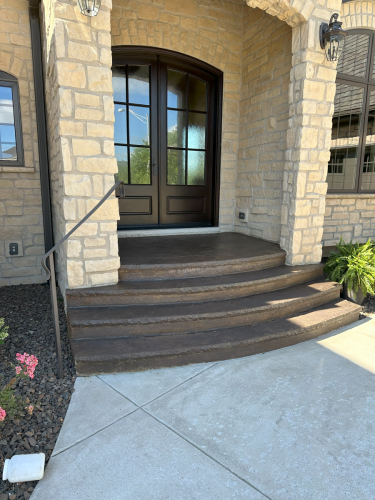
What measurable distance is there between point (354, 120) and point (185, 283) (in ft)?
12.3

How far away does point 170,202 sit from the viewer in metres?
5.07

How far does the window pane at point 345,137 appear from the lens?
4.66 metres

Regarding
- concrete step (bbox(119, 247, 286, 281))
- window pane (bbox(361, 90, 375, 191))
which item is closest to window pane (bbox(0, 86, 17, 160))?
concrete step (bbox(119, 247, 286, 281))

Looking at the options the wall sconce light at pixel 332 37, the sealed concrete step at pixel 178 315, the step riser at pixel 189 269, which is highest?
the wall sconce light at pixel 332 37

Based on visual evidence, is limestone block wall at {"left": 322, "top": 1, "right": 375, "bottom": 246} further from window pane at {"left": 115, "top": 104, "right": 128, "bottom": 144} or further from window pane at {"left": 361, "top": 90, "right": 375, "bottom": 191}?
window pane at {"left": 115, "top": 104, "right": 128, "bottom": 144}

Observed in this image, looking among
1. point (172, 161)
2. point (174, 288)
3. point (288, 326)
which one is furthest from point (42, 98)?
point (288, 326)

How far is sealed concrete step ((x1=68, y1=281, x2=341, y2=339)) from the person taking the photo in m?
2.67

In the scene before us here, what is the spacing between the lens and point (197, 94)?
16.3 ft

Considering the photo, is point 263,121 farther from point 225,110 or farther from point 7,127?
point 7,127

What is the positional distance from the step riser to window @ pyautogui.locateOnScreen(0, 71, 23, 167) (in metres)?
2.27

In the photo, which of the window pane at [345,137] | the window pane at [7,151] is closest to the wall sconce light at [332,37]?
the window pane at [345,137]

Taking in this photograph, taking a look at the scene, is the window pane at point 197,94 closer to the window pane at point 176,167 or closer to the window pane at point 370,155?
the window pane at point 176,167

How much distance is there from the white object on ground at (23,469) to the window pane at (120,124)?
13.0 ft

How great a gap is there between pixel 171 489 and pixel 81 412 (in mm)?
790
